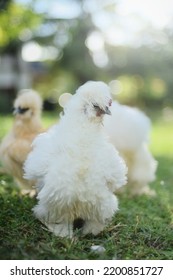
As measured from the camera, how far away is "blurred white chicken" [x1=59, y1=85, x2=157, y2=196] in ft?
14.0

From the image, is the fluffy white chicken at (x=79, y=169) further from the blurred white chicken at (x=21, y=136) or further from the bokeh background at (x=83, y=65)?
the bokeh background at (x=83, y=65)

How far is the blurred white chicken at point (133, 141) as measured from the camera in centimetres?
427

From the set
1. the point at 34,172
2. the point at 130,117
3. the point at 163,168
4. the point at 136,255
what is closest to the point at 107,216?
the point at 136,255

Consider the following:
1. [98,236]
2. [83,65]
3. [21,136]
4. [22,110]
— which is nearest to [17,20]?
[22,110]

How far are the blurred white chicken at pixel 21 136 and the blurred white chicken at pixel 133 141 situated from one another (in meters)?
0.25

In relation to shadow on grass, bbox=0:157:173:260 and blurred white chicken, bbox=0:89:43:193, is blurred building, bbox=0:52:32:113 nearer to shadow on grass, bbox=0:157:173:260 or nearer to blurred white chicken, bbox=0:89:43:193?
blurred white chicken, bbox=0:89:43:193

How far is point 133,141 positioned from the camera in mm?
4297

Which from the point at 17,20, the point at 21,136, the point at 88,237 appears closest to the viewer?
the point at 88,237

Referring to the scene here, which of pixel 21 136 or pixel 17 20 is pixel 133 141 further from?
pixel 17 20

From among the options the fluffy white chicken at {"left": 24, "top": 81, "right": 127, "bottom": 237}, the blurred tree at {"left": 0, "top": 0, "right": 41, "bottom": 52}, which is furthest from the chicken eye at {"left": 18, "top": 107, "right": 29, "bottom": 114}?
the blurred tree at {"left": 0, "top": 0, "right": 41, "bottom": 52}

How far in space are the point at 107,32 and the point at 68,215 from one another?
8.82 meters

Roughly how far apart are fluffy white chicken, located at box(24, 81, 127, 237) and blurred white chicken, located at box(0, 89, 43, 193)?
0.89 meters

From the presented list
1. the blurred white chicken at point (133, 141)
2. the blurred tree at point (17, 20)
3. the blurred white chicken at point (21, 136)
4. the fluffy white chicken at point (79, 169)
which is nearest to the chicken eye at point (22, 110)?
the blurred white chicken at point (21, 136)

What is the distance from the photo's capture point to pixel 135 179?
4.43 m
